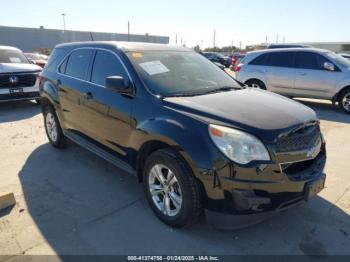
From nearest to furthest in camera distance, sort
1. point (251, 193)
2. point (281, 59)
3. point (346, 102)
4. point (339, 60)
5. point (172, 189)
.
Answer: point (251, 193)
point (172, 189)
point (346, 102)
point (339, 60)
point (281, 59)

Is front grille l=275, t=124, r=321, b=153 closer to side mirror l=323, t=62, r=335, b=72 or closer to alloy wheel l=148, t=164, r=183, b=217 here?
alloy wheel l=148, t=164, r=183, b=217

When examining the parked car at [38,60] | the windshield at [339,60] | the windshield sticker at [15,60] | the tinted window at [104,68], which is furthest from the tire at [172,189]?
the parked car at [38,60]

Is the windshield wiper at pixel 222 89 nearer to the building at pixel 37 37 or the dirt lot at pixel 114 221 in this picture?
the dirt lot at pixel 114 221

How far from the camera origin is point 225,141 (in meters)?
2.77

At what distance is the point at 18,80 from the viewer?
358 inches

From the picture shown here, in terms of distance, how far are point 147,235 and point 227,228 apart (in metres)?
0.81

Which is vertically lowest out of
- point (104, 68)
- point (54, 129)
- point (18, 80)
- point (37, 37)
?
point (54, 129)

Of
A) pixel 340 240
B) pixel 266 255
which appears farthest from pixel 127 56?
pixel 340 240

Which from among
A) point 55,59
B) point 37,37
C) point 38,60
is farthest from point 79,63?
point 37,37

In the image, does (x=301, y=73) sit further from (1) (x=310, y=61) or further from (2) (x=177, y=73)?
(2) (x=177, y=73)

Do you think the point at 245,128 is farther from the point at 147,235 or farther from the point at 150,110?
the point at 147,235

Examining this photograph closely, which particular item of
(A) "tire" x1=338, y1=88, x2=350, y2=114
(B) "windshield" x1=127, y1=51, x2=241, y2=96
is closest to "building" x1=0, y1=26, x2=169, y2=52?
(A) "tire" x1=338, y1=88, x2=350, y2=114

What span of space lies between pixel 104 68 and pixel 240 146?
2185 mm

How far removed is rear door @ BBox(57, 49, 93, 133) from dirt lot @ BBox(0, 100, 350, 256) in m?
0.72
